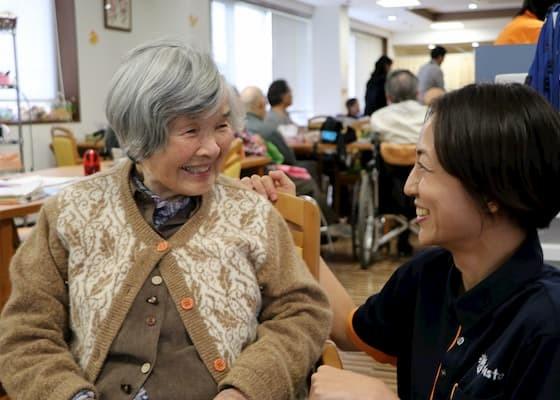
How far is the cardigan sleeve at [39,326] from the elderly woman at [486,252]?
49cm

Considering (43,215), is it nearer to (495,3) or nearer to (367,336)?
(367,336)

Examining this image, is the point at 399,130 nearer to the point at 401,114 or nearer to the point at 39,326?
the point at 401,114

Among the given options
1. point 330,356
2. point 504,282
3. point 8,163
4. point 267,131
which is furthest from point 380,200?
point 504,282

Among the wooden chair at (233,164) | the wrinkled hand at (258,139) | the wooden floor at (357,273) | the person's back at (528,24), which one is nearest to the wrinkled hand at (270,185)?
the wooden chair at (233,164)

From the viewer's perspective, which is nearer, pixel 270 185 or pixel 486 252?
pixel 486 252

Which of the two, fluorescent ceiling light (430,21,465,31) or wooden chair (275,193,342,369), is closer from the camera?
wooden chair (275,193,342,369)

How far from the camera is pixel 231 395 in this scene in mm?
1246

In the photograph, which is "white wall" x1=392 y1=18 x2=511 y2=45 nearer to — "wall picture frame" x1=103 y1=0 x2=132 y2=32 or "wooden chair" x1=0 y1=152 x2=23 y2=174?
"wall picture frame" x1=103 y1=0 x2=132 y2=32

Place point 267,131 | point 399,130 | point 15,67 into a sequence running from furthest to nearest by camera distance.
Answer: point 15,67
point 267,131
point 399,130

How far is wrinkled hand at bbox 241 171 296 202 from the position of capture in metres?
1.59

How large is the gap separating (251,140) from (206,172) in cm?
312

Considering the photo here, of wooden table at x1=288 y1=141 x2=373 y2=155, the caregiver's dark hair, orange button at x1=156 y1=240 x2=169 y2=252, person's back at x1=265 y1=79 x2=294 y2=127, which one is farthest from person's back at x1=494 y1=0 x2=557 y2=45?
person's back at x1=265 y1=79 x2=294 y2=127

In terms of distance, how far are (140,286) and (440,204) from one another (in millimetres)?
614

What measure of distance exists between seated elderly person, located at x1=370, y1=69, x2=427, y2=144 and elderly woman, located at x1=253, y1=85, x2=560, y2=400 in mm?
3650
